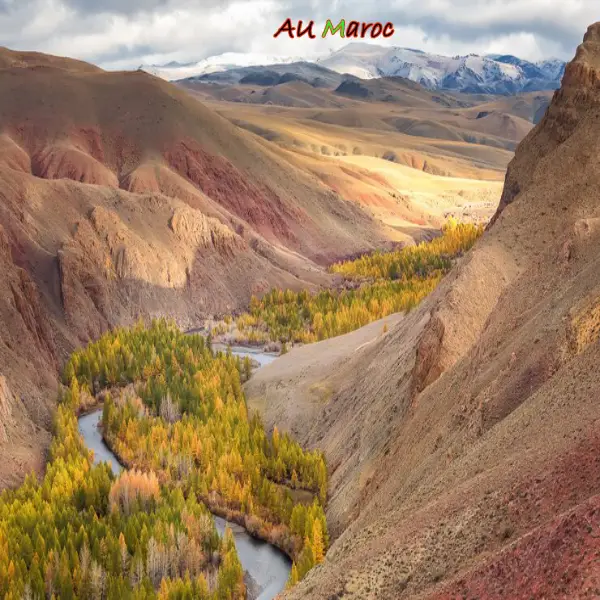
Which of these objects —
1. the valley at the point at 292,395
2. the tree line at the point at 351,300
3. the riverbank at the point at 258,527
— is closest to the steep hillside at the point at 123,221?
the valley at the point at 292,395

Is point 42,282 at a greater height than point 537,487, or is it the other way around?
point 537,487

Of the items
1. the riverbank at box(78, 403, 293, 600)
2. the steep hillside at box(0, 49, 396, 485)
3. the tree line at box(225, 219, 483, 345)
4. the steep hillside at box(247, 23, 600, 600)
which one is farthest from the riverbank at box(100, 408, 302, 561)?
the tree line at box(225, 219, 483, 345)

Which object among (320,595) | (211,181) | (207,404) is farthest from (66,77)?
(320,595)

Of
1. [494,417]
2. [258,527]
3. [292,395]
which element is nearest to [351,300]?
[292,395]

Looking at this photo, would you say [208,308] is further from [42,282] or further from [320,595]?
[320,595]

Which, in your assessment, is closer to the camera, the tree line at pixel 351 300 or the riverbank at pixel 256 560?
the riverbank at pixel 256 560

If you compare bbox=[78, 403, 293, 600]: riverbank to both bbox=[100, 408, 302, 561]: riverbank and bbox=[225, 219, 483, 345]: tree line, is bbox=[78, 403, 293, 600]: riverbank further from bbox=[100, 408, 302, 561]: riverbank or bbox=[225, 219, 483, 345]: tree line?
bbox=[225, 219, 483, 345]: tree line

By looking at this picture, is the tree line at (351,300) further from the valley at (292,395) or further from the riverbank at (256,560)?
the riverbank at (256,560)
